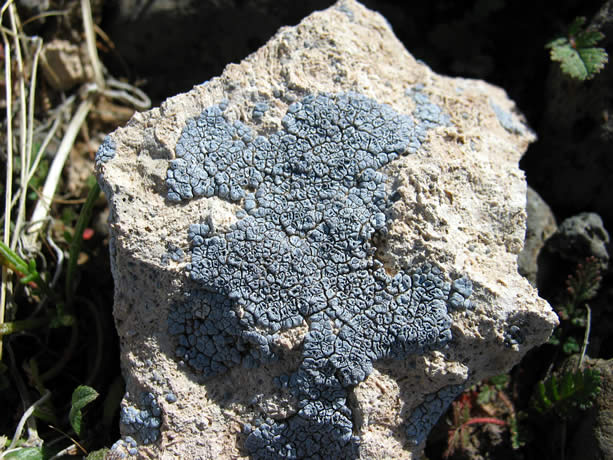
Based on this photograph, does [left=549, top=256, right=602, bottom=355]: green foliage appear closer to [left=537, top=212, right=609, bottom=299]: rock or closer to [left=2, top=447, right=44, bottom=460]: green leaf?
[left=537, top=212, right=609, bottom=299]: rock

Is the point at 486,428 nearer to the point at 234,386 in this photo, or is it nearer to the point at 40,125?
the point at 234,386

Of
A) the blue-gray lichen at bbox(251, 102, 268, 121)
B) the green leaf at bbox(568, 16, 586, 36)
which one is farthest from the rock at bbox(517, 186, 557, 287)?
the blue-gray lichen at bbox(251, 102, 268, 121)

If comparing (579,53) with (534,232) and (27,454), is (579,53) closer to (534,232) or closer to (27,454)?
(534,232)

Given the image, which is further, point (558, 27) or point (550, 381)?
point (558, 27)

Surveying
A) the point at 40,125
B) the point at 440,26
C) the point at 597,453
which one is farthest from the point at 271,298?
the point at 440,26

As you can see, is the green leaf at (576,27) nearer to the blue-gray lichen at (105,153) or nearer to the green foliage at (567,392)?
the green foliage at (567,392)

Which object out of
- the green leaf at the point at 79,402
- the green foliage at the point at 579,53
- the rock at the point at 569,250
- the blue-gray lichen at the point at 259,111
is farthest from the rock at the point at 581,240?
the green leaf at the point at 79,402
